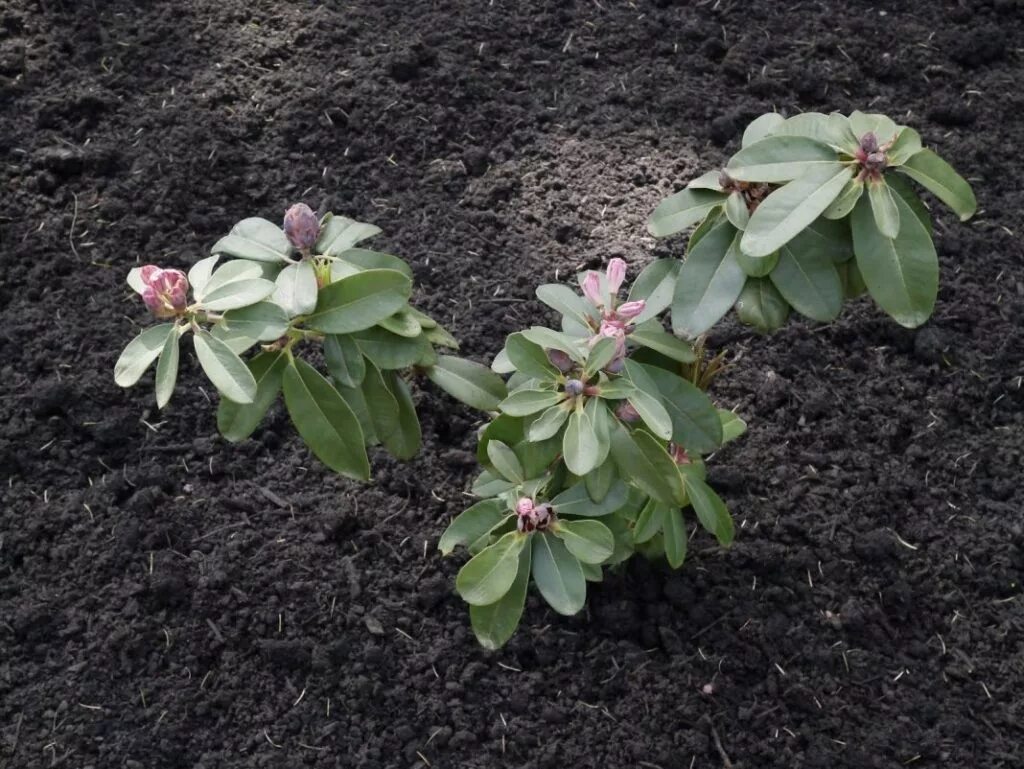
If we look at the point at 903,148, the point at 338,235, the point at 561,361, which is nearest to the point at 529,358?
the point at 561,361

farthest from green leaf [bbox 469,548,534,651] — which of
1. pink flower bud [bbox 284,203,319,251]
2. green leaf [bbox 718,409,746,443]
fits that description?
pink flower bud [bbox 284,203,319,251]

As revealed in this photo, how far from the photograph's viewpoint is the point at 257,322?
142 centimetres

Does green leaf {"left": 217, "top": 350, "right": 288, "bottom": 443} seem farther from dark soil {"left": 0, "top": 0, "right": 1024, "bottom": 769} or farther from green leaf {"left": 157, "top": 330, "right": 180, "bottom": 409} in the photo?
dark soil {"left": 0, "top": 0, "right": 1024, "bottom": 769}

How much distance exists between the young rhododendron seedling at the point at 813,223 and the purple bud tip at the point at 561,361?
17cm

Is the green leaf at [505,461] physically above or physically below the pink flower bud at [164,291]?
below

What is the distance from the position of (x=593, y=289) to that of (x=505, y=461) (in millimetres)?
313

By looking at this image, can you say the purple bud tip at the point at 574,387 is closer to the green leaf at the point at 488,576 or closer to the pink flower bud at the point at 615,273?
the pink flower bud at the point at 615,273

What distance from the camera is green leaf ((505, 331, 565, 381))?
4.86 ft

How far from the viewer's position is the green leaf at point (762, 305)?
59.8 inches

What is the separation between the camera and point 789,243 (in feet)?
4.93

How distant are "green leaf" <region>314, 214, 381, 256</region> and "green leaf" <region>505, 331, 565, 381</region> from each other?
317mm

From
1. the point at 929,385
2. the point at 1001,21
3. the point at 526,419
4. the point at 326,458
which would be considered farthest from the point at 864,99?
the point at 326,458

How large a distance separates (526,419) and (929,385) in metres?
1.16

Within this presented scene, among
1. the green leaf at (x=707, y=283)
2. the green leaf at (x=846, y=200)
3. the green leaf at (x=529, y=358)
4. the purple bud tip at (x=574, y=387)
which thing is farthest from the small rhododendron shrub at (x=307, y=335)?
the green leaf at (x=846, y=200)
